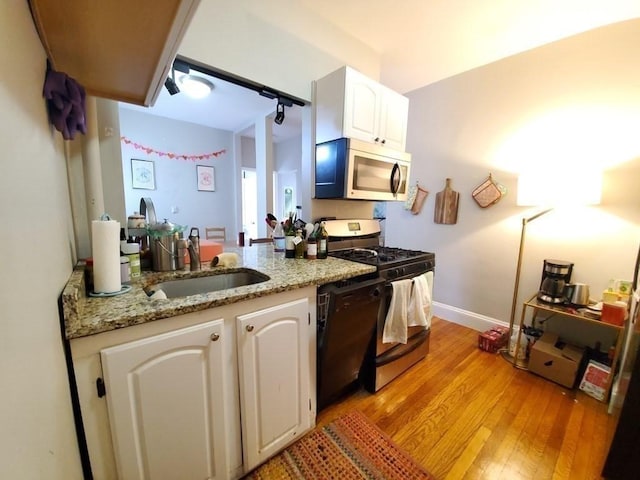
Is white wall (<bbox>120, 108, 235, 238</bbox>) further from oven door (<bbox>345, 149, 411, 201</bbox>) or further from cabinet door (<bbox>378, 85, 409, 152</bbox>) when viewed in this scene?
cabinet door (<bbox>378, 85, 409, 152</bbox>)

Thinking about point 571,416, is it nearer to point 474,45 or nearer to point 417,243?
point 417,243

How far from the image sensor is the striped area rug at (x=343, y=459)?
1.24 metres

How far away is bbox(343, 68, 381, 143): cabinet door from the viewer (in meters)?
1.81

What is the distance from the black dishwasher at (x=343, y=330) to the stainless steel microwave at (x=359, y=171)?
2.28ft

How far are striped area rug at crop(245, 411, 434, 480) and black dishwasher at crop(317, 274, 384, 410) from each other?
8.5 inches

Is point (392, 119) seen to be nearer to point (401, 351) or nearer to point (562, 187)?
point (562, 187)

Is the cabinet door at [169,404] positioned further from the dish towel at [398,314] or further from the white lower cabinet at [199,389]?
the dish towel at [398,314]

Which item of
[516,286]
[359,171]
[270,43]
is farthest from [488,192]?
[270,43]

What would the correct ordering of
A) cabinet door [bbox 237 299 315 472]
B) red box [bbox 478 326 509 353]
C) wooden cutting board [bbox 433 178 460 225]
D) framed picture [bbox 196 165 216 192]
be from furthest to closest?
framed picture [bbox 196 165 216 192] < wooden cutting board [bbox 433 178 460 225] < red box [bbox 478 326 509 353] < cabinet door [bbox 237 299 315 472]

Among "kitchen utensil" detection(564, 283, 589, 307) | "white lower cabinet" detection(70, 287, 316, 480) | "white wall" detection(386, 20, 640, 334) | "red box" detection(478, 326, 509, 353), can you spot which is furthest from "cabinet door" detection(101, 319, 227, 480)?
"white wall" detection(386, 20, 640, 334)

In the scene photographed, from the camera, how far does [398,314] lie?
5.64ft

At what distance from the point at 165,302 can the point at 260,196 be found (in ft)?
10.4

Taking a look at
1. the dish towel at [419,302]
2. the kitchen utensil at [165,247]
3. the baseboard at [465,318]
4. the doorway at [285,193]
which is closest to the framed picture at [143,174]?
the doorway at [285,193]

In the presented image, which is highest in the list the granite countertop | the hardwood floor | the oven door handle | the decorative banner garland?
the decorative banner garland
